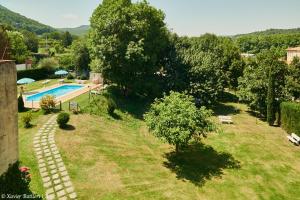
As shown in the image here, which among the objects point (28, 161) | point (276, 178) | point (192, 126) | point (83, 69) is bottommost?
point (276, 178)

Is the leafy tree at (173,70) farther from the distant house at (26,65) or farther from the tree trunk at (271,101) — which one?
the distant house at (26,65)

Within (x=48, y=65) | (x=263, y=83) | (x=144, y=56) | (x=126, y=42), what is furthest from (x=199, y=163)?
(x=48, y=65)

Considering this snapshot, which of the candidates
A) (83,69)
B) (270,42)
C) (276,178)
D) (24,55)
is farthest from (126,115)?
(270,42)

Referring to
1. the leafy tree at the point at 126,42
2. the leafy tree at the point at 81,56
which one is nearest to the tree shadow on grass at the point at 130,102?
the leafy tree at the point at 126,42

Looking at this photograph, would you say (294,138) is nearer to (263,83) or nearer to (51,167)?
(263,83)

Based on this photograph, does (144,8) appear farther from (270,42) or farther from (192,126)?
(270,42)

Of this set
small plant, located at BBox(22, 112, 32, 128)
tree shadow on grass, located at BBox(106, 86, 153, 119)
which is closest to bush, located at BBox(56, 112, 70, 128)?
small plant, located at BBox(22, 112, 32, 128)

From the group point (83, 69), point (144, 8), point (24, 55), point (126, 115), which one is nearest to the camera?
point (126, 115)

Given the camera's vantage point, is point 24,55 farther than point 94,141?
Yes
